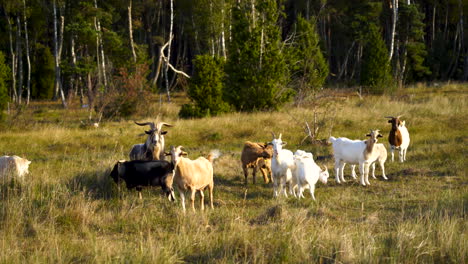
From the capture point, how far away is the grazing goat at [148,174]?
9.71 m

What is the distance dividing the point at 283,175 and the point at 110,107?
16.0m

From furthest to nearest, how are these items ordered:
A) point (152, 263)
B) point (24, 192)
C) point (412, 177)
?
point (412, 177)
point (24, 192)
point (152, 263)

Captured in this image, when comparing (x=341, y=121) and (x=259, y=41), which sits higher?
(x=259, y=41)

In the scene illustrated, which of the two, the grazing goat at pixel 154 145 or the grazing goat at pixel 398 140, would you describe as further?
the grazing goat at pixel 398 140

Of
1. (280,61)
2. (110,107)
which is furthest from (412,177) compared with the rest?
(110,107)

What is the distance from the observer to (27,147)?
17812mm

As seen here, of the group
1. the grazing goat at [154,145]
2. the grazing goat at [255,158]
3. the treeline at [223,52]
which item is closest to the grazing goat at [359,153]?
the grazing goat at [255,158]

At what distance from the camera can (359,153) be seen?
479 inches

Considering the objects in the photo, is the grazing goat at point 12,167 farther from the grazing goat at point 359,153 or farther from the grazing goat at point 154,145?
the grazing goat at point 359,153

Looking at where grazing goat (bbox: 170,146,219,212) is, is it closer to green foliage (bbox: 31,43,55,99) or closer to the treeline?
the treeline

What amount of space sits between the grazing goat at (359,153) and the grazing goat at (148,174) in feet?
14.6

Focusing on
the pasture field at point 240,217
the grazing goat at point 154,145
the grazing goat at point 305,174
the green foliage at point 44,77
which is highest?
the green foliage at point 44,77

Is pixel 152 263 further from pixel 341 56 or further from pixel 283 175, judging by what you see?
pixel 341 56

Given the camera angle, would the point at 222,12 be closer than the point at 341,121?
No
